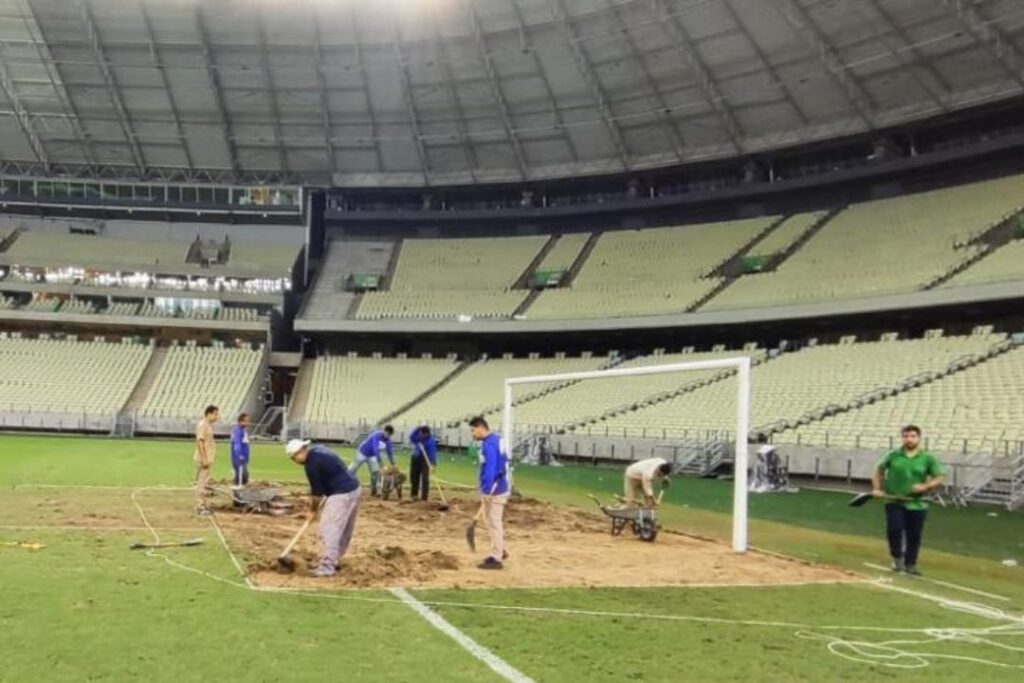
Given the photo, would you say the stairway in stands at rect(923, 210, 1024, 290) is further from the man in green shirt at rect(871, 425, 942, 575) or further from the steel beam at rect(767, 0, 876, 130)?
the man in green shirt at rect(871, 425, 942, 575)

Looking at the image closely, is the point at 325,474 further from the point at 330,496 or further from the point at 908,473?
the point at 908,473

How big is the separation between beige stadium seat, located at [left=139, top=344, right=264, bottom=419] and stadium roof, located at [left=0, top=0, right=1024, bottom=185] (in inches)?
462

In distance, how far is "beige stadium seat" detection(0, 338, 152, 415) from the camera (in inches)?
1825

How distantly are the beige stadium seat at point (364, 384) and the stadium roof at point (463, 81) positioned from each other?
1164 cm

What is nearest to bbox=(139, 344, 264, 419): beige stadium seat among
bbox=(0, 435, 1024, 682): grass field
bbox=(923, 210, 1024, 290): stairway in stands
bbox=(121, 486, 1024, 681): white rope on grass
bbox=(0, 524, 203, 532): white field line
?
bbox=(0, 524, 203, 532): white field line

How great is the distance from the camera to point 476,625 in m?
8.26

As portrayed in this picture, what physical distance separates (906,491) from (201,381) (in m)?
45.3

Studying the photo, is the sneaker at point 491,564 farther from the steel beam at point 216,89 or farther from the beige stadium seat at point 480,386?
the steel beam at point 216,89

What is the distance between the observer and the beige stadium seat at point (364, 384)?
47.4 metres

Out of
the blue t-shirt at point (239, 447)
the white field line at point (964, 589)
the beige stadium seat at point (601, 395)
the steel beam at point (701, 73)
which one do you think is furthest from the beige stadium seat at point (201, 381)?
the white field line at point (964, 589)

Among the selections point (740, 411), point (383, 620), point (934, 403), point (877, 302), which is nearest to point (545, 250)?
point (877, 302)

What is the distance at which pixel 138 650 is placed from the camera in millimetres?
6922

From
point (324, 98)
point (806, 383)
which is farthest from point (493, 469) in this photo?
point (324, 98)

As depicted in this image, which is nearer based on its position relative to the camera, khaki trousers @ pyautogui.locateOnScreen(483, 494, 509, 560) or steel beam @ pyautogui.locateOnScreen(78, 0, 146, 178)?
khaki trousers @ pyautogui.locateOnScreen(483, 494, 509, 560)
